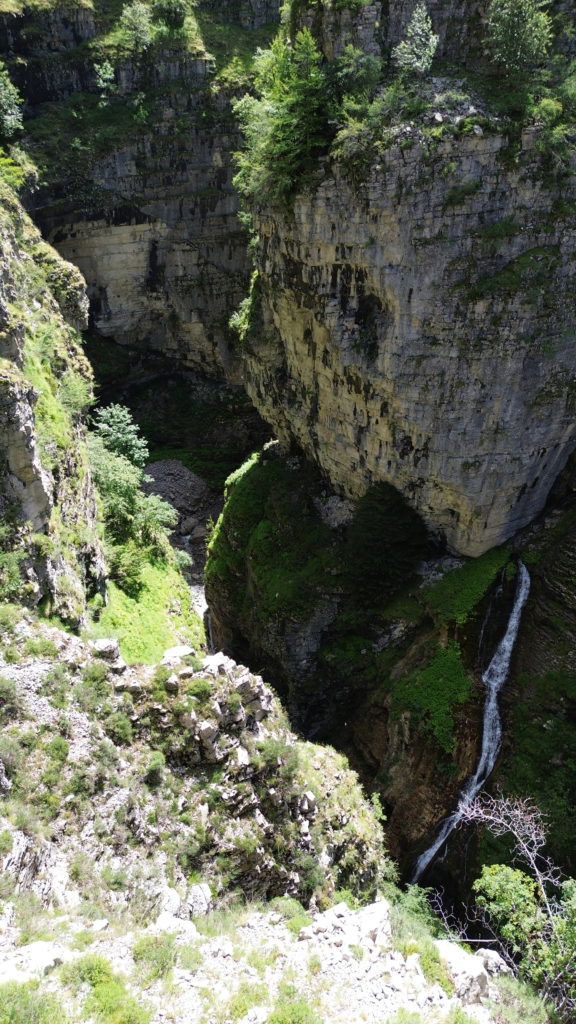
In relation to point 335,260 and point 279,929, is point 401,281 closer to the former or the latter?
point 335,260

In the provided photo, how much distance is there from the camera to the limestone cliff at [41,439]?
11.8 meters

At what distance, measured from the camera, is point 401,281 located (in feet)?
56.0

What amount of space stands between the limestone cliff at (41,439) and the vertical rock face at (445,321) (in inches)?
323

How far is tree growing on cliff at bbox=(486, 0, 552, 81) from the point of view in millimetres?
15242

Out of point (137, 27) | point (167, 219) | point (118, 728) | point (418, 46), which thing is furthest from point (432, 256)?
point (137, 27)

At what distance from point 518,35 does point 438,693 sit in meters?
17.8

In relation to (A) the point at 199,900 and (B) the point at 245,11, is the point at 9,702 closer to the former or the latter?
(A) the point at 199,900

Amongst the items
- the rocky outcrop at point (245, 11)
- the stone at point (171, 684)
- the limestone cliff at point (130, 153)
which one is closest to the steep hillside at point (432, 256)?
the stone at point (171, 684)

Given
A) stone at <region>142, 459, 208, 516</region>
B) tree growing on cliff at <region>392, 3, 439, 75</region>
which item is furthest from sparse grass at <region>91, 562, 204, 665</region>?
tree growing on cliff at <region>392, 3, 439, 75</region>

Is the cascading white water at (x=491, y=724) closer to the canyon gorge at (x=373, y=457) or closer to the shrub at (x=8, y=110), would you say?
the canyon gorge at (x=373, y=457)

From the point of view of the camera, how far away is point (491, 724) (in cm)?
1738

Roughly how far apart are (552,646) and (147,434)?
28.3 metres

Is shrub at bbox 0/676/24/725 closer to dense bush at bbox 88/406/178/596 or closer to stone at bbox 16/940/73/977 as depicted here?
stone at bbox 16/940/73/977

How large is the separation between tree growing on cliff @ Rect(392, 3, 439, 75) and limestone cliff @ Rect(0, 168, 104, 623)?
39.6 feet
